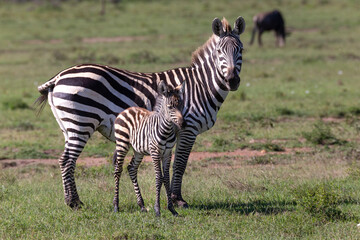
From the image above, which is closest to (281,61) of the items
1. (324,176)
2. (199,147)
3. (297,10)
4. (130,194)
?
(199,147)

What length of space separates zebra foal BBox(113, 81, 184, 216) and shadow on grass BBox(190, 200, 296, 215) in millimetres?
711

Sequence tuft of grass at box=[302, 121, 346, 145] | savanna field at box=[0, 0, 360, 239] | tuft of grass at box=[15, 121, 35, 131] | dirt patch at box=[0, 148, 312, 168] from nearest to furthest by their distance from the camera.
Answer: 1. savanna field at box=[0, 0, 360, 239]
2. dirt patch at box=[0, 148, 312, 168]
3. tuft of grass at box=[302, 121, 346, 145]
4. tuft of grass at box=[15, 121, 35, 131]

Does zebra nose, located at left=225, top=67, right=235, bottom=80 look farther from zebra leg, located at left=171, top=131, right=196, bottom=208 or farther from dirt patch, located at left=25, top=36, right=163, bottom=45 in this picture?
dirt patch, located at left=25, top=36, right=163, bottom=45

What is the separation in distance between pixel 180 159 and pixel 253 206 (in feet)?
3.69

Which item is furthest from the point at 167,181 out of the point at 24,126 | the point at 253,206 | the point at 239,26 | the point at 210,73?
the point at 24,126

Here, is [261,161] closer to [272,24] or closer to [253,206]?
[253,206]

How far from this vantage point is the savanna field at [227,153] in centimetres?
676

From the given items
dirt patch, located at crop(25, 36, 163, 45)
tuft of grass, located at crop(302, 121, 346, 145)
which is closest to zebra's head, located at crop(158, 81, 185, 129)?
tuft of grass, located at crop(302, 121, 346, 145)

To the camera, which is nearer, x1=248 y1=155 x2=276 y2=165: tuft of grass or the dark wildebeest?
x1=248 y1=155 x2=276 y2=165: tuft of grass

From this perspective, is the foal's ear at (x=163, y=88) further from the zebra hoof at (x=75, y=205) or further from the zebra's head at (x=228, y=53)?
the zebra hoof at (x=75, y=205)

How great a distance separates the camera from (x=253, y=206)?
7625mm

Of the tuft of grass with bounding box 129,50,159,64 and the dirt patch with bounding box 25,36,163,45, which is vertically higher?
the dirt patch with bounding box 25,36,163,45

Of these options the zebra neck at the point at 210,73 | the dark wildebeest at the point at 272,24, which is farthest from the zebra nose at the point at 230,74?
the dark wildebeest at the point at 272,24

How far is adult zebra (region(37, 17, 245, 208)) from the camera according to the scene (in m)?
7.59
